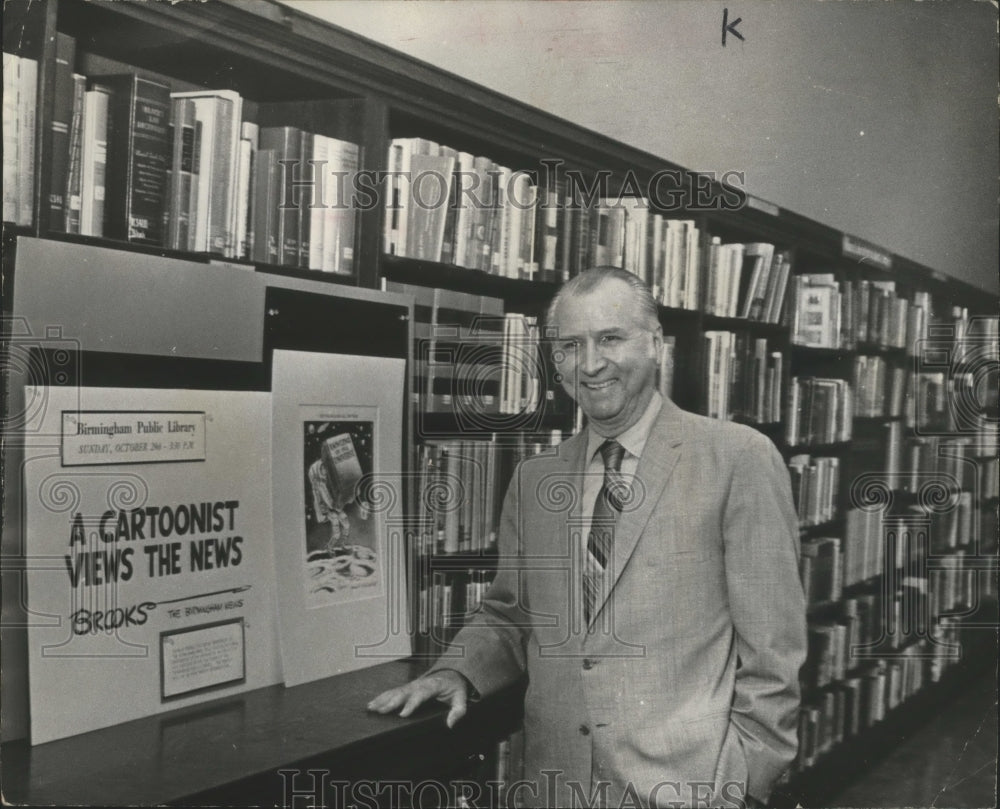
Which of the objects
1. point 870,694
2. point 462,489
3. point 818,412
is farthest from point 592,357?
point 870,694

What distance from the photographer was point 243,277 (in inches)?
66.3

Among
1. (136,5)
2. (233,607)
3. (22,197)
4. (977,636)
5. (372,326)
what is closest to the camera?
(22,197)

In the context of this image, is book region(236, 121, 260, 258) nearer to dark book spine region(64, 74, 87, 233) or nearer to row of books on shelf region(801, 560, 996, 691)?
dark book spine region(64, 74, 87, 233)

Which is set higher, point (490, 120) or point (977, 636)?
point (490, 120)

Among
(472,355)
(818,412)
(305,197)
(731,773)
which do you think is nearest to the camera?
(731,773)

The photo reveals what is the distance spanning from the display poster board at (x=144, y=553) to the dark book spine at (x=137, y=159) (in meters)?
0.29

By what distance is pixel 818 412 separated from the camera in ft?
6.85

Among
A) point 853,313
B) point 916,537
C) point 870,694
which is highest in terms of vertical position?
point 853,313

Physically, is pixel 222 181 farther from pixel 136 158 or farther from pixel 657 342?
pixel 657 342

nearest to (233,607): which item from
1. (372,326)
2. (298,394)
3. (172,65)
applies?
(298,394)

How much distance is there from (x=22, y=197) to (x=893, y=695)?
2.04 meters

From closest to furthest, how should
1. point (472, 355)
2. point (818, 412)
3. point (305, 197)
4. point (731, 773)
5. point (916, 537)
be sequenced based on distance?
1. point (731, 773)
2. point (305, 197)
3. point (472, 355)
4. point (916, 537)
5. point (818, 412)

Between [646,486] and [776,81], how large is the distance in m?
0.87

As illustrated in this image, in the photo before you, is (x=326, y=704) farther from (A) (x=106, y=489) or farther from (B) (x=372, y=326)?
(B) (x=372, y=326)
